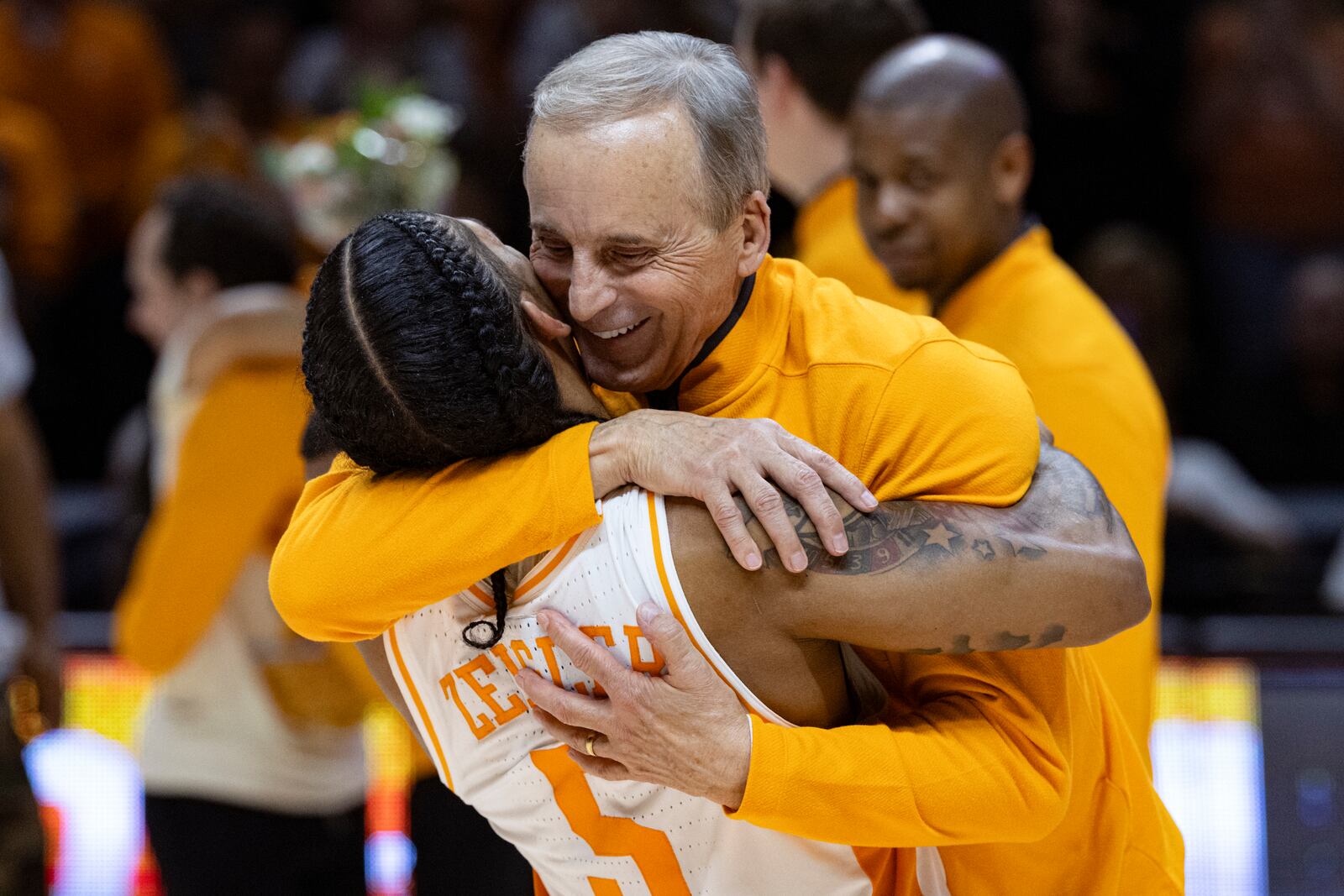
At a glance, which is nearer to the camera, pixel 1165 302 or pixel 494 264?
pixel 494 264

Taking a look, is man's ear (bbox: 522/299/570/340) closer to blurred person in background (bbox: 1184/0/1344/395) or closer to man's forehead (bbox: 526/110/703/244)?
man's forehead (bbox: 526/110/703/244)

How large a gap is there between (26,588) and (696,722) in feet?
8.66

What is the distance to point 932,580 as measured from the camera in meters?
1.55

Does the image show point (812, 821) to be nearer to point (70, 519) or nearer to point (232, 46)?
point (70, 519)

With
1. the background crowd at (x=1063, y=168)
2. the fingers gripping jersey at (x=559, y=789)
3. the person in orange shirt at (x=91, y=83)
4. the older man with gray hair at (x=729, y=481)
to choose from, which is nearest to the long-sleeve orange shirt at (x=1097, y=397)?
the older man with gray hair at (x=729, y=481)

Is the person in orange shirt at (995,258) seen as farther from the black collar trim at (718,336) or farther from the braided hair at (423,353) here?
the braided hair at (423,353)

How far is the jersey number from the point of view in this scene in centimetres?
173

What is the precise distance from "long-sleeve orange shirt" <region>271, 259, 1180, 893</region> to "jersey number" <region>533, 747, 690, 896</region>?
0.20 m

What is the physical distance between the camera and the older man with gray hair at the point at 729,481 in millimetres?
1560

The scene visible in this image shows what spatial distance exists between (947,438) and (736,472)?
24cm

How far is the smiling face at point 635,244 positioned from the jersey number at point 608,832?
42 centimetres

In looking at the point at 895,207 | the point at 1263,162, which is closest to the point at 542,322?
the point at 895,207

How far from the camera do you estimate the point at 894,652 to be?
5.72ft

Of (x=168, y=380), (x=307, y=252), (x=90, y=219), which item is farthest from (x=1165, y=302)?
(x=90, y=219)
